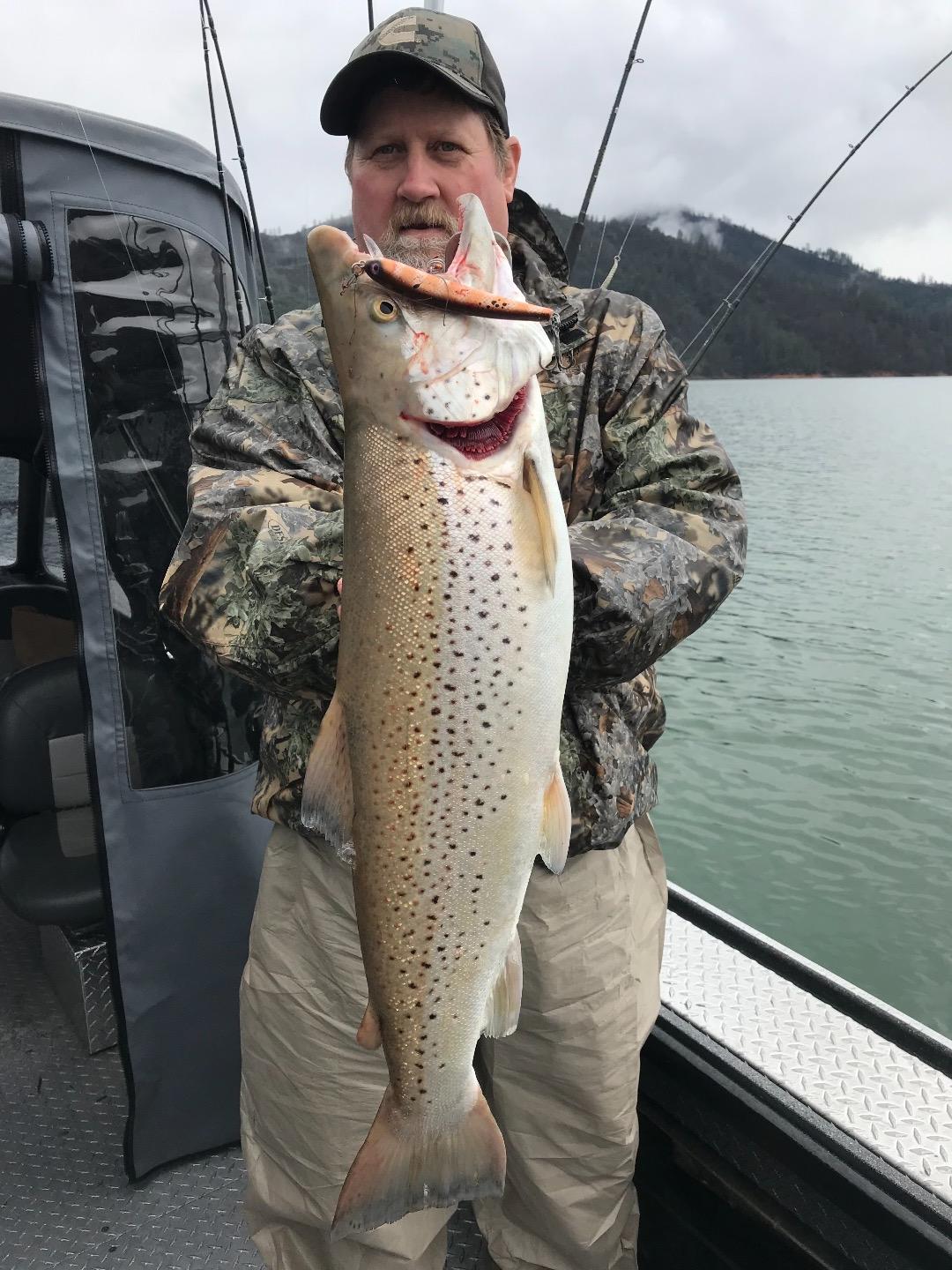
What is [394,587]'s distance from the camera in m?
1.59

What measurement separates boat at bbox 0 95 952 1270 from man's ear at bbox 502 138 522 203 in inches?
41.5

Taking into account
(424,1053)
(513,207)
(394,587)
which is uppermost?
(513,207)

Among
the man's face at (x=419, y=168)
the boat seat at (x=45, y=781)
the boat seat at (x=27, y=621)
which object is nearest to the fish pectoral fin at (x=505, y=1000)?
the man's face at (x=419, y=168)

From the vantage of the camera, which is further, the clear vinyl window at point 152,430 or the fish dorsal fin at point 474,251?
the clear vinyl window at point 152,430

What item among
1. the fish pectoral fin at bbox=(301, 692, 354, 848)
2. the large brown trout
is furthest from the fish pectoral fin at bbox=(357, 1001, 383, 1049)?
the fish pectoral fin at bbox=(301, 692, 354, 848)

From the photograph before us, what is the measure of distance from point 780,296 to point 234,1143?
27047mm

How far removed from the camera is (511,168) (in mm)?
2438

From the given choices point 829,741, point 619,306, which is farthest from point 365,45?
point 829,741

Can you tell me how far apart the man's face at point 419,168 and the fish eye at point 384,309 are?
0.71 meters

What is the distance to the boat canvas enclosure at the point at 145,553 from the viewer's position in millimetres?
2684

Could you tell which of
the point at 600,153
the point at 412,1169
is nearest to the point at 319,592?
the point at 412,1169

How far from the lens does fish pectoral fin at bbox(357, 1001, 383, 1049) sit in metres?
1.79

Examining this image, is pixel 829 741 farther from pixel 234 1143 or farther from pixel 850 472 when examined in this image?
pixel 850 472

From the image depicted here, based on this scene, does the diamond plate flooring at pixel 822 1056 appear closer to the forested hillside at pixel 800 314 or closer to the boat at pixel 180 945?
the boat at pixel 180 945
